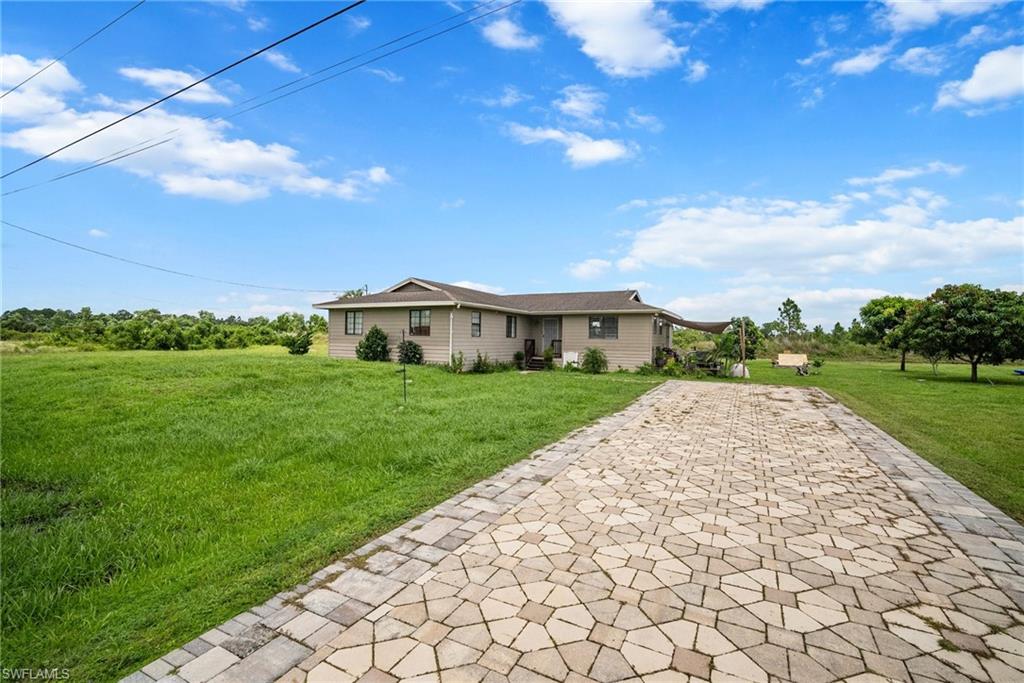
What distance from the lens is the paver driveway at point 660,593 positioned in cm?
192

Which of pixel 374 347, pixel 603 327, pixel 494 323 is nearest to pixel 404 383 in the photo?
pixel 374 347

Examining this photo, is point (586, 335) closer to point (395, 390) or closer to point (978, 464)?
point (395, 390)

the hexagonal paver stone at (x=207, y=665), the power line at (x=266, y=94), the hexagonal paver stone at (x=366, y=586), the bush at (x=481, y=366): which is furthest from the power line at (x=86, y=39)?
the bush at (x=481, y=366)

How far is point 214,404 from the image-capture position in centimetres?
831

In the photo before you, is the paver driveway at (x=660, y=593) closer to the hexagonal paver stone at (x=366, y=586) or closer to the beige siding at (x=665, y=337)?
the hexagonal paver stone at (x=366, y=586)

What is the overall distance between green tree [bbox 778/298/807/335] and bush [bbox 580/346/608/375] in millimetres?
28723

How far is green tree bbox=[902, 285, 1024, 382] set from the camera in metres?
13.4

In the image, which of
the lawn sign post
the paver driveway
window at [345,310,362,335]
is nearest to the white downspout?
the lawn sign post

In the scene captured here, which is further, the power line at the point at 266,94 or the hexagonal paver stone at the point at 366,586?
the power line at the point at 266,94

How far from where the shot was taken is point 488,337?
17.8 metres

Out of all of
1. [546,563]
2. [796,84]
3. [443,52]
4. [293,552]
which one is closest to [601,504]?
[546,563]

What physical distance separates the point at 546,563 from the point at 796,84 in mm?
12146

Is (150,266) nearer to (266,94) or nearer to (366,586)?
(266,94)

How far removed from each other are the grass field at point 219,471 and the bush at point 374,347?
18.9 feet
